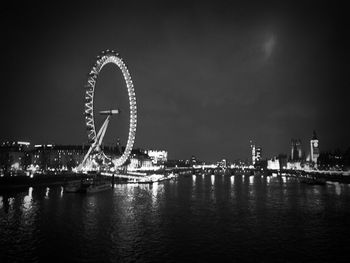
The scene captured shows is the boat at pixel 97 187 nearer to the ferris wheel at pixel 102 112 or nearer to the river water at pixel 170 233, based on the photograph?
the ferris wheel at pixel 102 112

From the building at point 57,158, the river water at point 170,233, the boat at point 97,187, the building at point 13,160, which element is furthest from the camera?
the building at point 57,158

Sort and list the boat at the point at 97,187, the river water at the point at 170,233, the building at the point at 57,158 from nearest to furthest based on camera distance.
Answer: the river water at the point at 170,233
the boat at the point at 97,187
the building at the point at 57,158

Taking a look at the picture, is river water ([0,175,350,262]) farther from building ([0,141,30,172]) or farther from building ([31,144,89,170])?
building ([31,144,89,170])

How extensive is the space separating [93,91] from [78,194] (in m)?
21.0

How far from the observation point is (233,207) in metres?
43.2

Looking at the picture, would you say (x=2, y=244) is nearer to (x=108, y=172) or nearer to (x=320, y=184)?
(x=108, y=172)

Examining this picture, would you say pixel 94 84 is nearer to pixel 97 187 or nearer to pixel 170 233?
pixel 97 187

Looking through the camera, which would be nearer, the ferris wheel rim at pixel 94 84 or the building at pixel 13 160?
the ferris wheel rim at pixel 94 84

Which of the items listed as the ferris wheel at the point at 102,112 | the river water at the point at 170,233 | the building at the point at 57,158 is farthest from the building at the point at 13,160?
the river water at the point at 170,233

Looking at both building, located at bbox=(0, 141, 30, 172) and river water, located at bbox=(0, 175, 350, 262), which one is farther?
building, located at bbox=(0, 141, 30, 172)

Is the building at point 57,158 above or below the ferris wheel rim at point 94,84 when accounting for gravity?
below

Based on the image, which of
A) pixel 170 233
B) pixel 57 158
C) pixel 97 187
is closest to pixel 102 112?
pixel 97 187

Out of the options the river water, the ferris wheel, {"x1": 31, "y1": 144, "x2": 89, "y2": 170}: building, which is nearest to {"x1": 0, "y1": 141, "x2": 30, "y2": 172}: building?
{"x1": 31, "y1": 144, "x2": 89, "y2": 170}: building

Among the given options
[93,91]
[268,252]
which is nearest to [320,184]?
[93,91]
